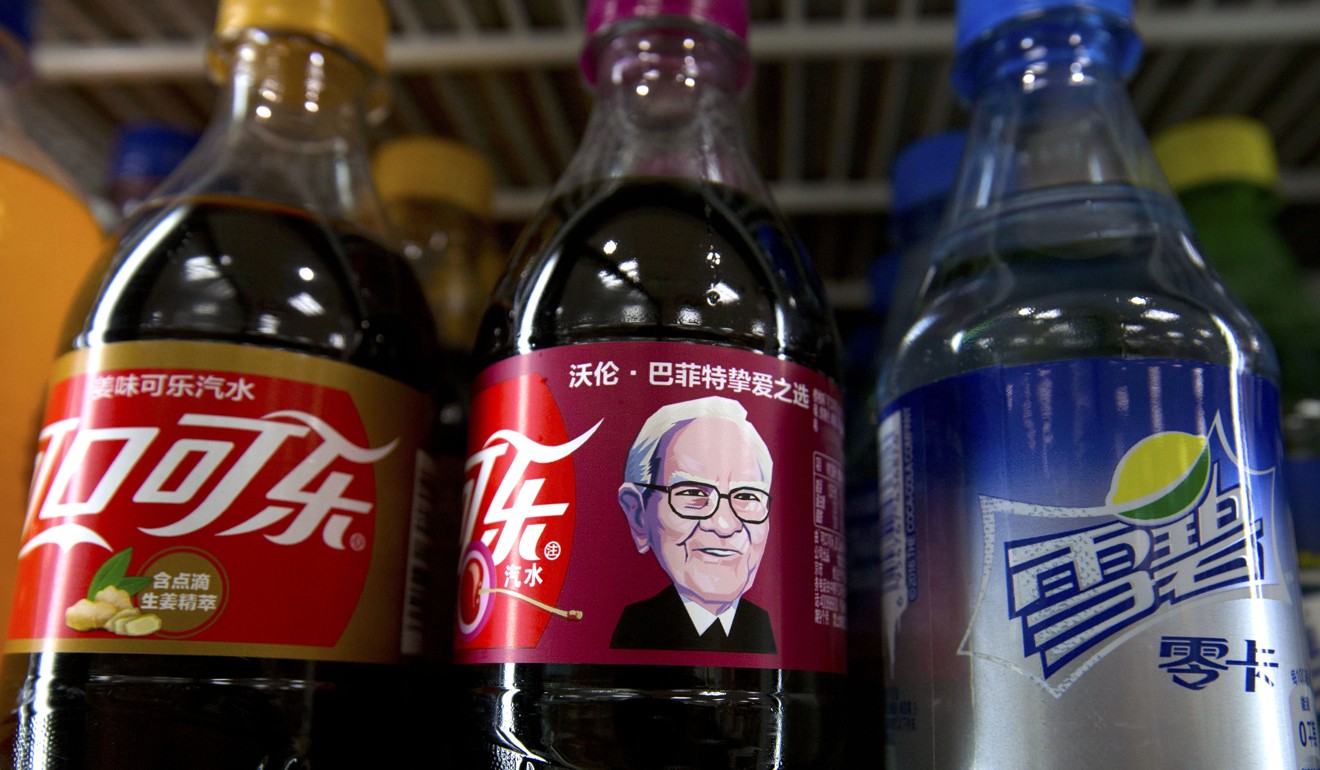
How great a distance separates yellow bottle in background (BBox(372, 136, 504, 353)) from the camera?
43.9 inches

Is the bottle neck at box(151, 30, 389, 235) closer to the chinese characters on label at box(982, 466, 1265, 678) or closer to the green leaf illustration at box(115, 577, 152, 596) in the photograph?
the green leaf illustration at box(115, 577, 152, 596)

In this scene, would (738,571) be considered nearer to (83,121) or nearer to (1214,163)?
(1214,163)

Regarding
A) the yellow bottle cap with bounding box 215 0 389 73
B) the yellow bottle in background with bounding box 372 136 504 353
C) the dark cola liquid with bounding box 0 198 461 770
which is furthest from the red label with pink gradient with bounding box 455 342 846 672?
the yellow bottle in background with bounding box 372 136 504 353

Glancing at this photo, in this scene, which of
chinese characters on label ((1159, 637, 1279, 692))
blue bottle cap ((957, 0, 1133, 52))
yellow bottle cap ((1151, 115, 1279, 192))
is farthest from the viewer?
yellow bottle cap ((1151, 115, 1279, 192))

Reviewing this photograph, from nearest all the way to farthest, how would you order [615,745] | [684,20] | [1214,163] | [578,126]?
[615,745] → [684,20] → [1214,163] → [578,126]

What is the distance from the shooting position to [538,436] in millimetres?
645

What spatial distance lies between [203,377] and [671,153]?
0.40 m

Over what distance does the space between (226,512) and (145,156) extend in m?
0.61

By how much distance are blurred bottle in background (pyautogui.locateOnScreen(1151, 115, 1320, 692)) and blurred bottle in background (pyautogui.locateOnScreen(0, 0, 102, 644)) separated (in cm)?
103

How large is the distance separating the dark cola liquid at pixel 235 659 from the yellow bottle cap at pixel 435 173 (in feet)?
0.83

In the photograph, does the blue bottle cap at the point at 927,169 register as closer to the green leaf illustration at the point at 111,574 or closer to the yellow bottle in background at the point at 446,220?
the yellow bottle in background at the point at 446,220

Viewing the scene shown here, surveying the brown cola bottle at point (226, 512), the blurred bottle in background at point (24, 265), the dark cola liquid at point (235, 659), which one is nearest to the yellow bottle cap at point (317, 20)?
the brown cola bottle at point (226, 512)

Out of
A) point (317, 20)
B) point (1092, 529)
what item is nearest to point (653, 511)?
point (1092, 529)

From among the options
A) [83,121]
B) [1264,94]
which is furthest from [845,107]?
[83,121]
